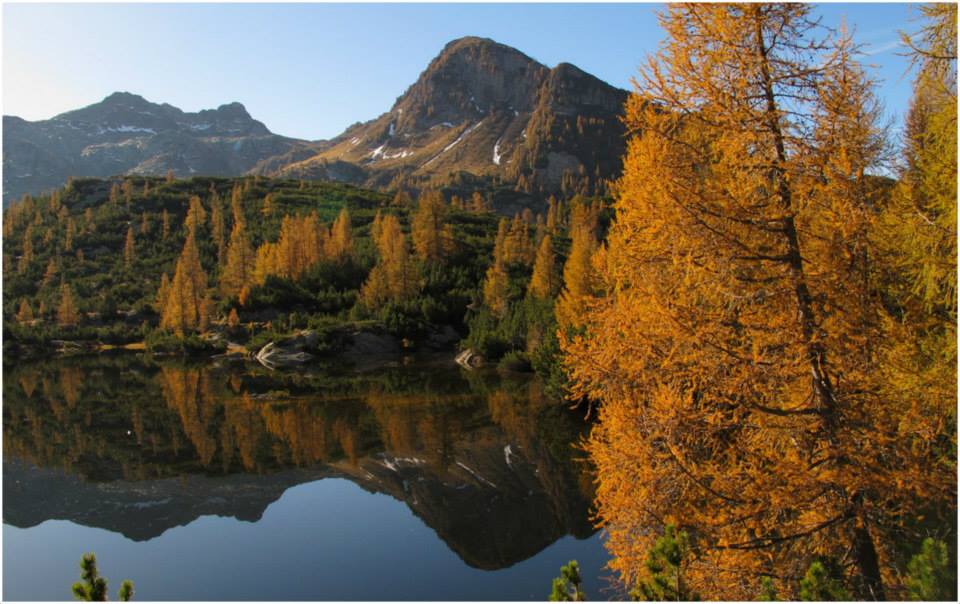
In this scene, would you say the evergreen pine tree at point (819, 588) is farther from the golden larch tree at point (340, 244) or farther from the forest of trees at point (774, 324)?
the golden larch tree at point (340, 244)

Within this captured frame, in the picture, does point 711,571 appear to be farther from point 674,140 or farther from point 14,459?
point 14,459

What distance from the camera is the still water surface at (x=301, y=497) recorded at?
38.2ft

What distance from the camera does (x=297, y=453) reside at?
20.2 metres

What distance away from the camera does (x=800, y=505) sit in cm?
624

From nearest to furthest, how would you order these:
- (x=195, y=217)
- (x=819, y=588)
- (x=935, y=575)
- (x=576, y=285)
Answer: (x=819, y=588), (x=935, y=575), (x=576, y=285), (x=195, y=217)

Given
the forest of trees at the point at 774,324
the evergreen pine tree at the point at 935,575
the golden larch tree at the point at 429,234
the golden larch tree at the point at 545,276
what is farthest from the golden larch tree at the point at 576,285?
the golden larch tree at the point at 429,234

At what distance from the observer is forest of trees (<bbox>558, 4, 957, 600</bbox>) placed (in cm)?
641

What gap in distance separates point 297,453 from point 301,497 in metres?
4.39

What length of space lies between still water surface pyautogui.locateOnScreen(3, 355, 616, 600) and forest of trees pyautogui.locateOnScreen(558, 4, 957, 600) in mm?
4123

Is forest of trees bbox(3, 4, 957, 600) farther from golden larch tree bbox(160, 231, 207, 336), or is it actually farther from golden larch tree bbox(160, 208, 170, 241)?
golden larch tree bbox(160, 208, 170, 241)

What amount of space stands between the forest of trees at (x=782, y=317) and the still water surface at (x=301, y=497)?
4.12 m

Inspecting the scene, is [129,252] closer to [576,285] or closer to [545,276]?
[545,276]

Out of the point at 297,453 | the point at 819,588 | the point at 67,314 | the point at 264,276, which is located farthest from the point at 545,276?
the point at 67,314

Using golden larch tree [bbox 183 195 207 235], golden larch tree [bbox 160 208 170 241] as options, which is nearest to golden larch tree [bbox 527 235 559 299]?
golden larch tree [bbox 183 195 207 235]
